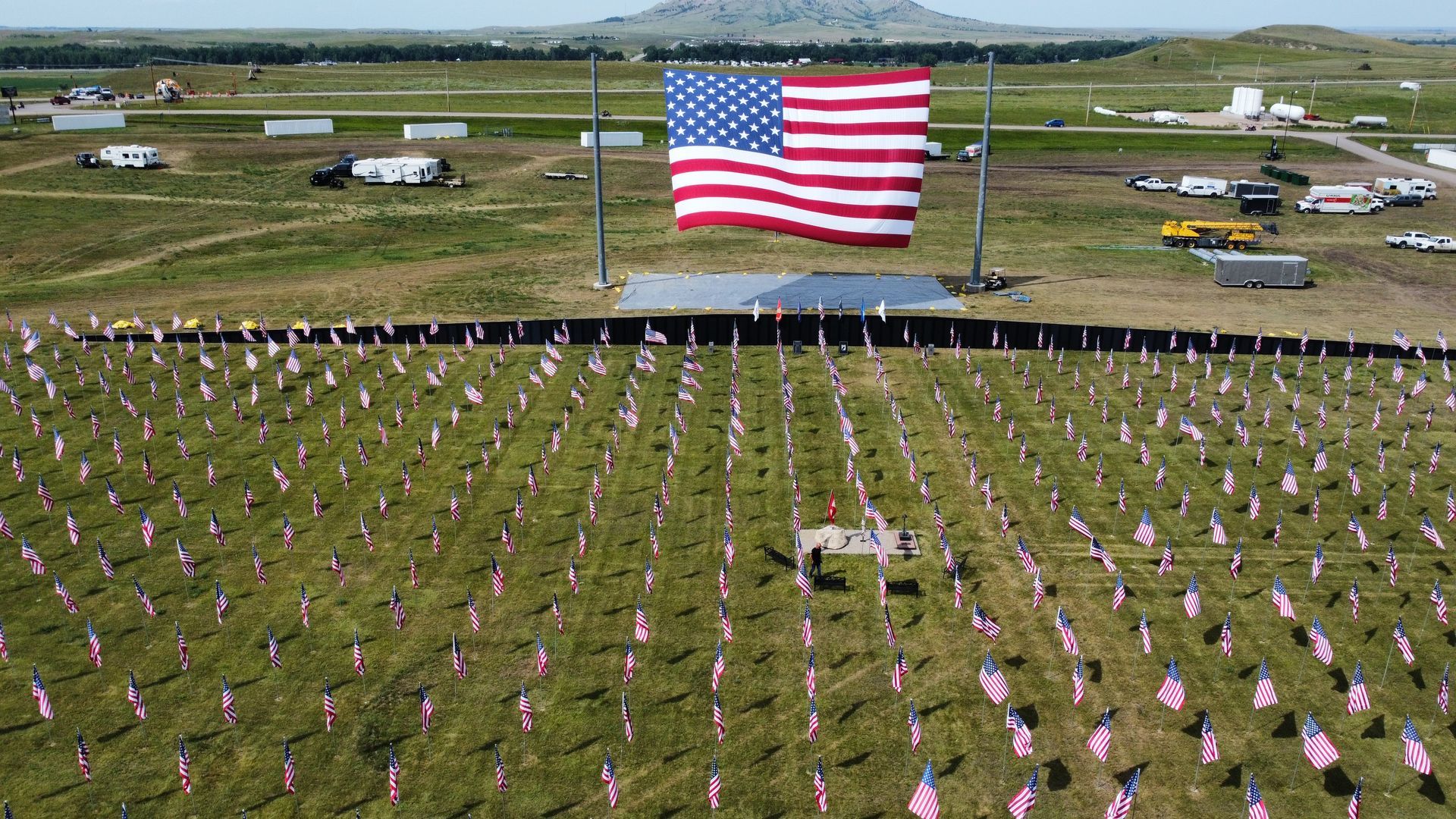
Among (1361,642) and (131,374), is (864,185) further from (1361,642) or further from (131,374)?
(131,374)

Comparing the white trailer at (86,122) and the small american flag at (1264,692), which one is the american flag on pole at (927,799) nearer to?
the small american flag at (1264,692)

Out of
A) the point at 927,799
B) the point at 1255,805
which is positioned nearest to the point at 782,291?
the point at 927,799

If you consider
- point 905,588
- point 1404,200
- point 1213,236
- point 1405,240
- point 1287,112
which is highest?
point 1287,112

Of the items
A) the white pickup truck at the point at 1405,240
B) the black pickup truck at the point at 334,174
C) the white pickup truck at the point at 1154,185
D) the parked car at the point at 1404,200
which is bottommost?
the white pickup truck at the point at 1405,240

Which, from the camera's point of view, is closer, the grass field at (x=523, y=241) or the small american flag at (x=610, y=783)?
the small american flag at (x=610, y=783)

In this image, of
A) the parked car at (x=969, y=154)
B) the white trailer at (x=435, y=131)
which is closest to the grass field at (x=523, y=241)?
the parked car at (x=969, y=154)

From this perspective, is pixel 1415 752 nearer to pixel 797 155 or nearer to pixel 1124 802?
pixel 1124 802

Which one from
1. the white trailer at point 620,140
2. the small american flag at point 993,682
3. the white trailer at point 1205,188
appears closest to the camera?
the small american flag at point 993,682
